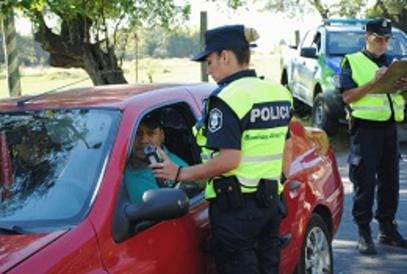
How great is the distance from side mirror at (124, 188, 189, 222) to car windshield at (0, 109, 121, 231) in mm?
192

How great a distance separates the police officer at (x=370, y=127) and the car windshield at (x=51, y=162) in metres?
2.79

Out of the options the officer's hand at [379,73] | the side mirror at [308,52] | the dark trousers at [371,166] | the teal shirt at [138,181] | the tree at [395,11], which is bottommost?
the dark trousers at [371,166]

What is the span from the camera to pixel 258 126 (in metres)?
3.31

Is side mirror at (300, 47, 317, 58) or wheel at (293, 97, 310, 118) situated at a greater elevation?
side mirror at (300, 47, 317, 58)

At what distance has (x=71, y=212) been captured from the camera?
111 inches

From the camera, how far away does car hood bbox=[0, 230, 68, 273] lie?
8.04 ft

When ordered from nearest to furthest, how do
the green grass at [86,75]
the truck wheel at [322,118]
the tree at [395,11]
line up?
Answer: the truck wheel at [322,118] < the green grass at [86,75] < the tree at [395,11]

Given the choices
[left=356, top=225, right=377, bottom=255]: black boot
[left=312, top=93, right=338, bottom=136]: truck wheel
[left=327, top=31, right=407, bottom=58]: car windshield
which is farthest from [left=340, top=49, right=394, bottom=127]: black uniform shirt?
[left=327, top=31, right=407, bottom=58]: car windshield

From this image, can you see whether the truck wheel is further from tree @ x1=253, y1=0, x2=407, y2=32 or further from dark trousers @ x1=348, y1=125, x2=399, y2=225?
tree @ x1=253, y1=0, x2=407, y2=32

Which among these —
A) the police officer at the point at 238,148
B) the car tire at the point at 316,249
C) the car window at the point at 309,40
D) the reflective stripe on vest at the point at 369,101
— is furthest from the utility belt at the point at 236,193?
the car window at the point at 309,40

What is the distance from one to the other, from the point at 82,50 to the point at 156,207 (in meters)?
9.12

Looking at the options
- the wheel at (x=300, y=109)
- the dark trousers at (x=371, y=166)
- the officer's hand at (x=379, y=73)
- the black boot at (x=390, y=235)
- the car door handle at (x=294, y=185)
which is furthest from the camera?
the wheel at (x=300, y=109)

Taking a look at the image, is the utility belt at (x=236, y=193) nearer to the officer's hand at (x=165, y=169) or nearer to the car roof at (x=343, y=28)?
the officer's hand at (x=165, y=169)

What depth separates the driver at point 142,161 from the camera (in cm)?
326
